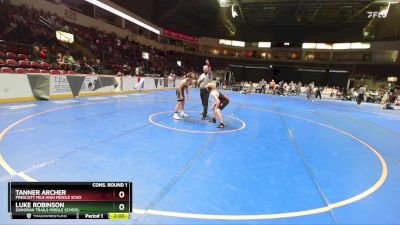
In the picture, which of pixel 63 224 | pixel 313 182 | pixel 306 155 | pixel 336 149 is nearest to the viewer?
pixel 63 224

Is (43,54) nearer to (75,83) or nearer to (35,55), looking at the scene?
(35,55)

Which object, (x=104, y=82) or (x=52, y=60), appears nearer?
(x=52, y=60)

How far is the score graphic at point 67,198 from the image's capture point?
242 centimetres

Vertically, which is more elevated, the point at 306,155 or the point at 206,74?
the point at 206,74

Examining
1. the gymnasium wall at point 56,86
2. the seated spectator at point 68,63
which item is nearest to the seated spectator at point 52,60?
the seated spectator at point 68,63

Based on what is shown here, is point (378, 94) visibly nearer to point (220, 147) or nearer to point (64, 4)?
point (220, 147)

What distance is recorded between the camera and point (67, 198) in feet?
7.95

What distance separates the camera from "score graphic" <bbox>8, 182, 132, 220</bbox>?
7.93 feet

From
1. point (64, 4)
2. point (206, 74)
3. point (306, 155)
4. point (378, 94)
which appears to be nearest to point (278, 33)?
point (378, 94)

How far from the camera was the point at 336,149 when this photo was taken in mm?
6848

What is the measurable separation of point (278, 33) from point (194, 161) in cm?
4503

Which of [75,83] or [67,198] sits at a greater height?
[75,83]

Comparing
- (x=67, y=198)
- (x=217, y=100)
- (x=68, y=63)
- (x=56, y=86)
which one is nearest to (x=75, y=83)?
(x=56, y=86)

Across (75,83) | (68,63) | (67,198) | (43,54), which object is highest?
(43,54)
